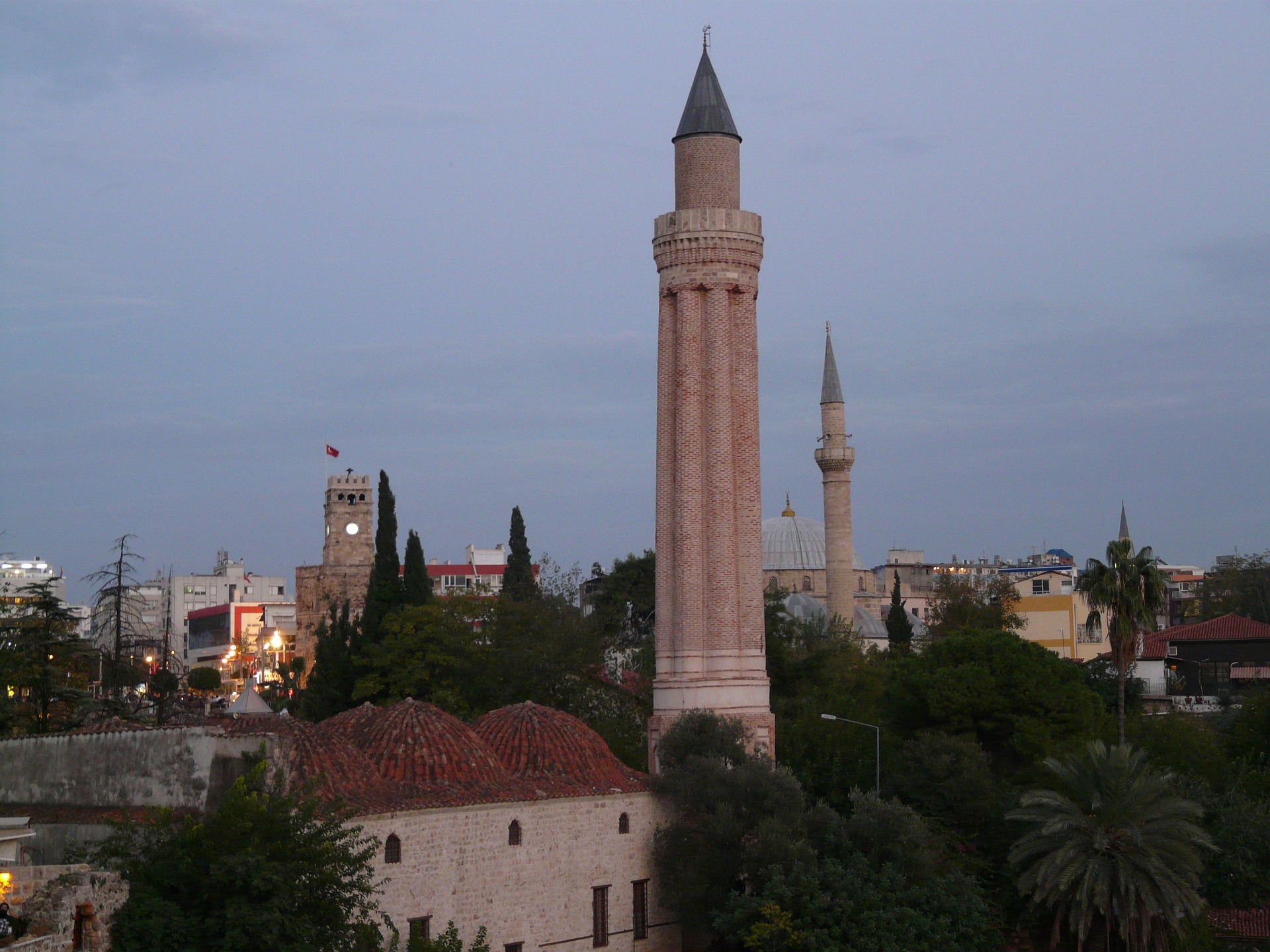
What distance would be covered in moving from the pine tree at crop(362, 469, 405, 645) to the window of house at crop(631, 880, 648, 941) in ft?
64.2

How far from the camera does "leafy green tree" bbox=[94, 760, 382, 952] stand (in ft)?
67.6

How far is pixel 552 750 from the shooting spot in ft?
101

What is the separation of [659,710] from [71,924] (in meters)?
17.0

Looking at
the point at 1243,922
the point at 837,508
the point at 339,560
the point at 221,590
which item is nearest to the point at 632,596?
the point at 837,508

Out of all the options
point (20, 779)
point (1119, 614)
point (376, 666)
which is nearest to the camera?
point (20, 779)

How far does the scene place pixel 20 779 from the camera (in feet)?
87.2

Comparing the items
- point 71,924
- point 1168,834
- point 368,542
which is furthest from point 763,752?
point 368,542

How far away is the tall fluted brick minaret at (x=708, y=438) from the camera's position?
35.0 meters

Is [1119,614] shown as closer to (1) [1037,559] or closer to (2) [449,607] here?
A: (2) [449,607]

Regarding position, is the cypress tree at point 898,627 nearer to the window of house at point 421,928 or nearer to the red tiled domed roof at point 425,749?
the red tiled domed roof at point 425,749

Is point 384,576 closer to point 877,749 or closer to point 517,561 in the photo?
point 517,561

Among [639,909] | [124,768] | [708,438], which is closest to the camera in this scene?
[124,768]

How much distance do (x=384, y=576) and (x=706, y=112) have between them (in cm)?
2238

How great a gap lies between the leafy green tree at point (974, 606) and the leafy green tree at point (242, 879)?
146 feet
